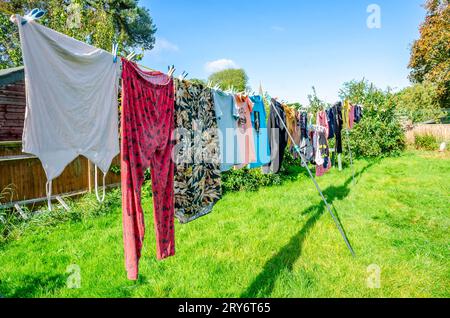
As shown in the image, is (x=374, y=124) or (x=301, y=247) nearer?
(x=301, y=247)

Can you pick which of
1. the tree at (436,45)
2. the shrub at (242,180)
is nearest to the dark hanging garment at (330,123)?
the shrub at (242,180)

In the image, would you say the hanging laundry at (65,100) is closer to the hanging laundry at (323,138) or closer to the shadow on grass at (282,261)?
the shadow on grass at (282,261)

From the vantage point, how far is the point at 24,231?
4.71 m

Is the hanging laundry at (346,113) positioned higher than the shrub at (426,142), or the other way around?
the hanging laundry at (346,113)

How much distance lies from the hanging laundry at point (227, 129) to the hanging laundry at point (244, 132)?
0.10 metres

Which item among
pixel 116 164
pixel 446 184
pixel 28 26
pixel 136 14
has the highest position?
pixel 136 14

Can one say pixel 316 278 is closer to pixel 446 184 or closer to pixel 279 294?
pixel 279 294

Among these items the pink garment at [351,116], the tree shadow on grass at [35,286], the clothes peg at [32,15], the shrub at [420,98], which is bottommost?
the tree shadow on grass at [35,286]

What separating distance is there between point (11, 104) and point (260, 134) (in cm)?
598

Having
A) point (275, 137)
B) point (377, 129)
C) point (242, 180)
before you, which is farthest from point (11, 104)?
point (377, 129)

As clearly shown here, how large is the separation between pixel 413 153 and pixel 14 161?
14.7m

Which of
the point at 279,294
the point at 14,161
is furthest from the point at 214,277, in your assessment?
the point at 14,161

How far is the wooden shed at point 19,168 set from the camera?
5629mm
